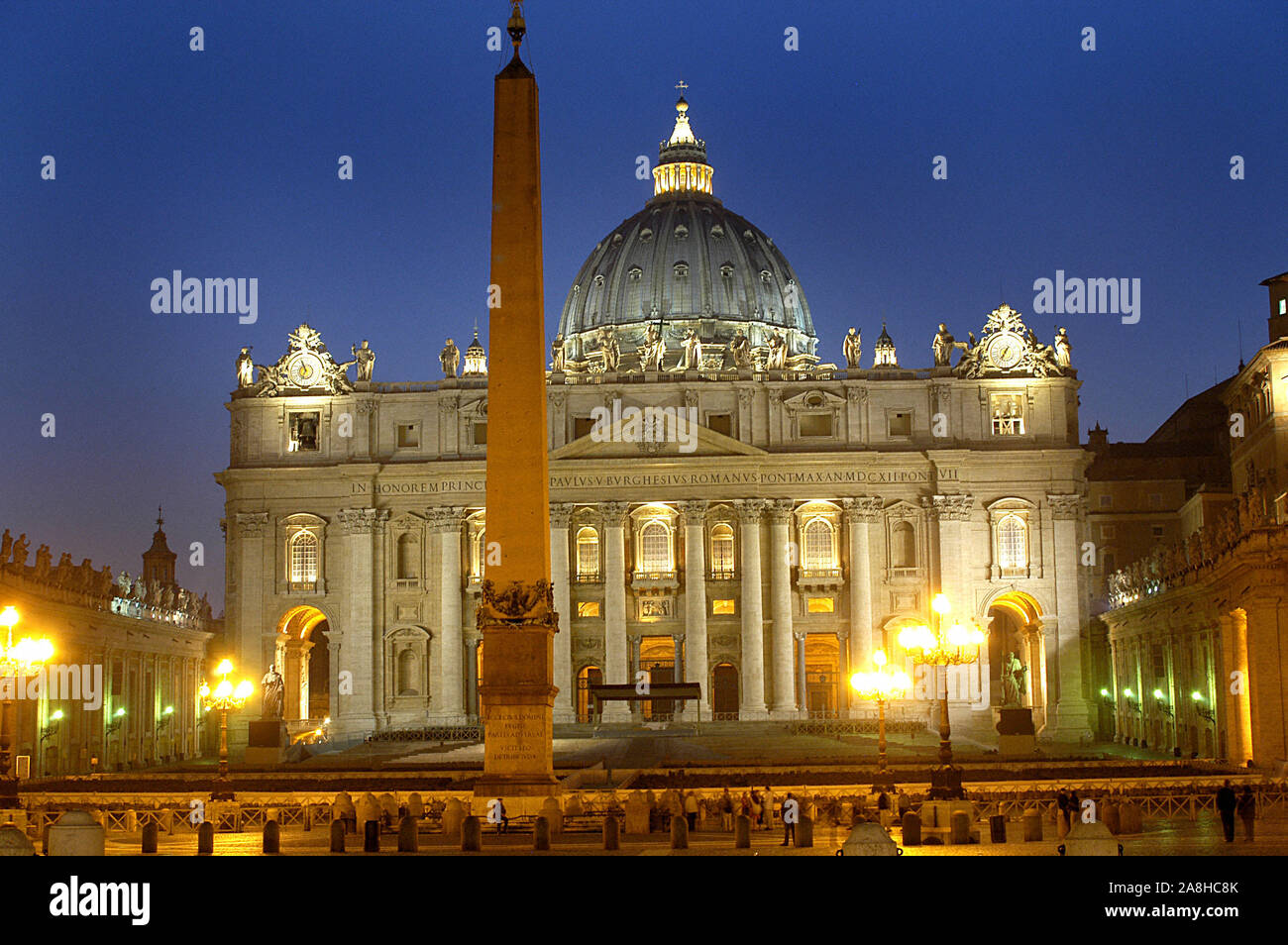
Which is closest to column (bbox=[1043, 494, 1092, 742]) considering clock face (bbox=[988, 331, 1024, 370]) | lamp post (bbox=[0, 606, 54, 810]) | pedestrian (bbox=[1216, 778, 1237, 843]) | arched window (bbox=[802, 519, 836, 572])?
clock face (bbox=[988, 331, 1024, 370])

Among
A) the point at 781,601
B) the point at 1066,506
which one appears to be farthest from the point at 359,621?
the point at 1066,506

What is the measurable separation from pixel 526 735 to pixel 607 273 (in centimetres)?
9843

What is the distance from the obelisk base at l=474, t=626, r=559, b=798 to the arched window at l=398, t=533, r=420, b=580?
184ft

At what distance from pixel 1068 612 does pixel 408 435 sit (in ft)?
113

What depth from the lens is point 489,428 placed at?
32250mm

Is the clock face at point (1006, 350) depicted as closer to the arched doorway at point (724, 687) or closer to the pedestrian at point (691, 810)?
the arched doorway at point (724, 687)

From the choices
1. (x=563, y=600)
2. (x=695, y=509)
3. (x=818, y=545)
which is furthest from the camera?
(x=818, y=545)

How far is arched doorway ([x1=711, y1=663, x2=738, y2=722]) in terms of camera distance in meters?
88.8

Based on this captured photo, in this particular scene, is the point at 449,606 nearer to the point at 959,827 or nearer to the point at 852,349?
the point at 852,349

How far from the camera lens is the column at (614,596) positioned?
85.6 m

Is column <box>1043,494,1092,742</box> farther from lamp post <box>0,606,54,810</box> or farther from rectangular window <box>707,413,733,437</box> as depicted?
lamp post <box>0,606,54,810</box>

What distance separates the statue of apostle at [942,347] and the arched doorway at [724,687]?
18759mm

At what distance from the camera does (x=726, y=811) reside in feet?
118
